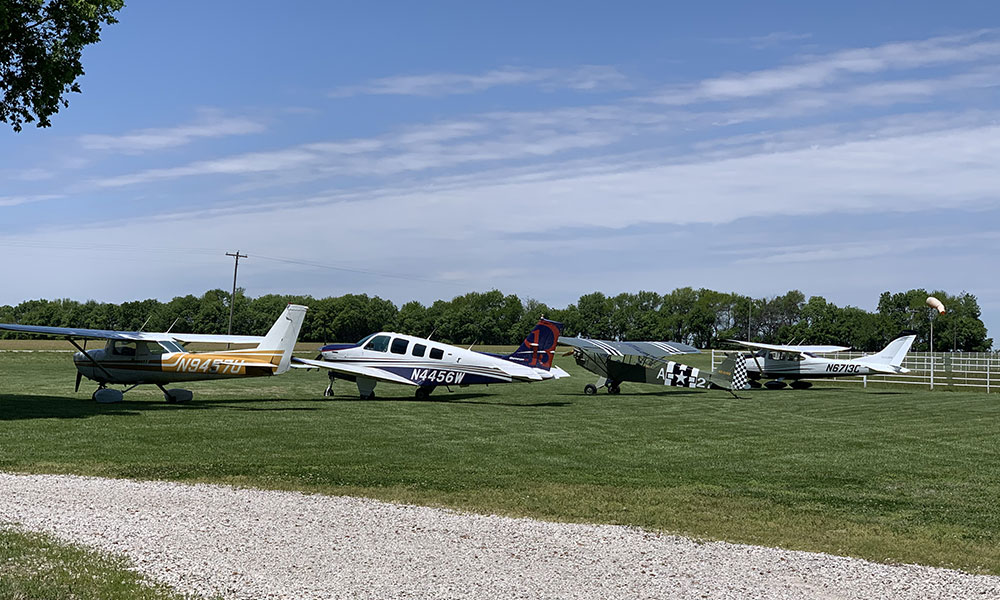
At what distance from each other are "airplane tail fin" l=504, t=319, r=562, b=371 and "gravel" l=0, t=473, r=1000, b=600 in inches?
706

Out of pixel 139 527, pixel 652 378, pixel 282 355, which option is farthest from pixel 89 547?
pixel 652 378

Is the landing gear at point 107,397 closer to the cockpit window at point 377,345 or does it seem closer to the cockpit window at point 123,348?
the cockpit window at point 123,348

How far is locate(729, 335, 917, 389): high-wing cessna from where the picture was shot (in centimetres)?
3547

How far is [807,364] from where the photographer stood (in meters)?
36.4

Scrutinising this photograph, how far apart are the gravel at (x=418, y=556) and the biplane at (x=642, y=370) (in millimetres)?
21979

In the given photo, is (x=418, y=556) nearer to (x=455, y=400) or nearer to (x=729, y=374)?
(x=455, y=400)

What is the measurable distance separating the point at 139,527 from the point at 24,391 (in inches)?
851

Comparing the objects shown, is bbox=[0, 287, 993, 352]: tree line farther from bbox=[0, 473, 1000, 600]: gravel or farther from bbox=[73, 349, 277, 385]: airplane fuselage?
bbox=[0, 473, 1000, 600]: gravel

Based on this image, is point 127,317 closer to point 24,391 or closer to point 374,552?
point 24,391

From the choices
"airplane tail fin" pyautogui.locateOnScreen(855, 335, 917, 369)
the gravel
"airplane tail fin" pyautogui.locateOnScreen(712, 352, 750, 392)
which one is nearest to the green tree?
the gravel

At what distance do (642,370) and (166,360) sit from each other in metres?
15.8

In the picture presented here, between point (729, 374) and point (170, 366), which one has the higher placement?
point (729, 374)

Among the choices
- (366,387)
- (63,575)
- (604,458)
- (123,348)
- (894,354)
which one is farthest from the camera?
(894,354)

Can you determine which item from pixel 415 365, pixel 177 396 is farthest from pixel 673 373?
pixel 177 396
